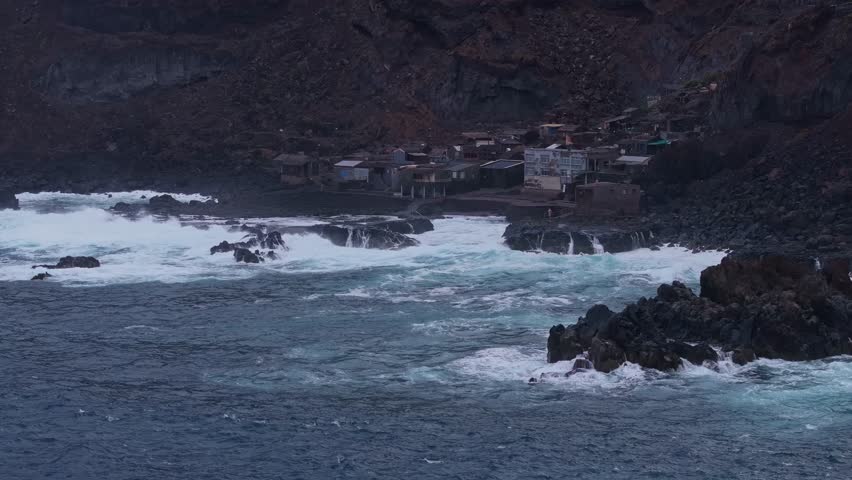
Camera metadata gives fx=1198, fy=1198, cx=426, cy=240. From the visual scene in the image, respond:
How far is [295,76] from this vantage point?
74562 mm

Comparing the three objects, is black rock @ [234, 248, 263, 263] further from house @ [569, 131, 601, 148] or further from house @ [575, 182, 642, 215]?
house @ [569, 131, 601, 148]

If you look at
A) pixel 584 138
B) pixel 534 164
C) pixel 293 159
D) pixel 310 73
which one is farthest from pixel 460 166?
pixel 310 73

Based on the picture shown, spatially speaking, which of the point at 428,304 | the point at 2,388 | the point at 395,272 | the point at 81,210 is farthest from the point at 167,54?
the point at 2,388

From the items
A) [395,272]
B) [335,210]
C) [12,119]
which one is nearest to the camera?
[395,272]

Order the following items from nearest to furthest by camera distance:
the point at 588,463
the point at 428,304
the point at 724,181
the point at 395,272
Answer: the point at 588,463 → the point at 428,304 → the point at 395,272 → the point at 724,181

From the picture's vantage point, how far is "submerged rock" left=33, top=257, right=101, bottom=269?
4481 cm

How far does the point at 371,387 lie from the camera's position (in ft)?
95.2

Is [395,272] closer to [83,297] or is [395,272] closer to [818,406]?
[83,297]

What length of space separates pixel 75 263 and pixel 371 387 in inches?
790

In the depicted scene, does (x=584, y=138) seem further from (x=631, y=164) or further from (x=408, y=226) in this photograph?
(x=408, y=226)

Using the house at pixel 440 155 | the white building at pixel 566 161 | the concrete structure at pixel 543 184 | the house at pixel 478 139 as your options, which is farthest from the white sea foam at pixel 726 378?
the house at pixel 478 139

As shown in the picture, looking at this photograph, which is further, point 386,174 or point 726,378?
point 386,174

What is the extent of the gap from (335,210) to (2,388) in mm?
28633

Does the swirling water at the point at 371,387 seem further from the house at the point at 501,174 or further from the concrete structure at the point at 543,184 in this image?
the house at the point at 501,174
